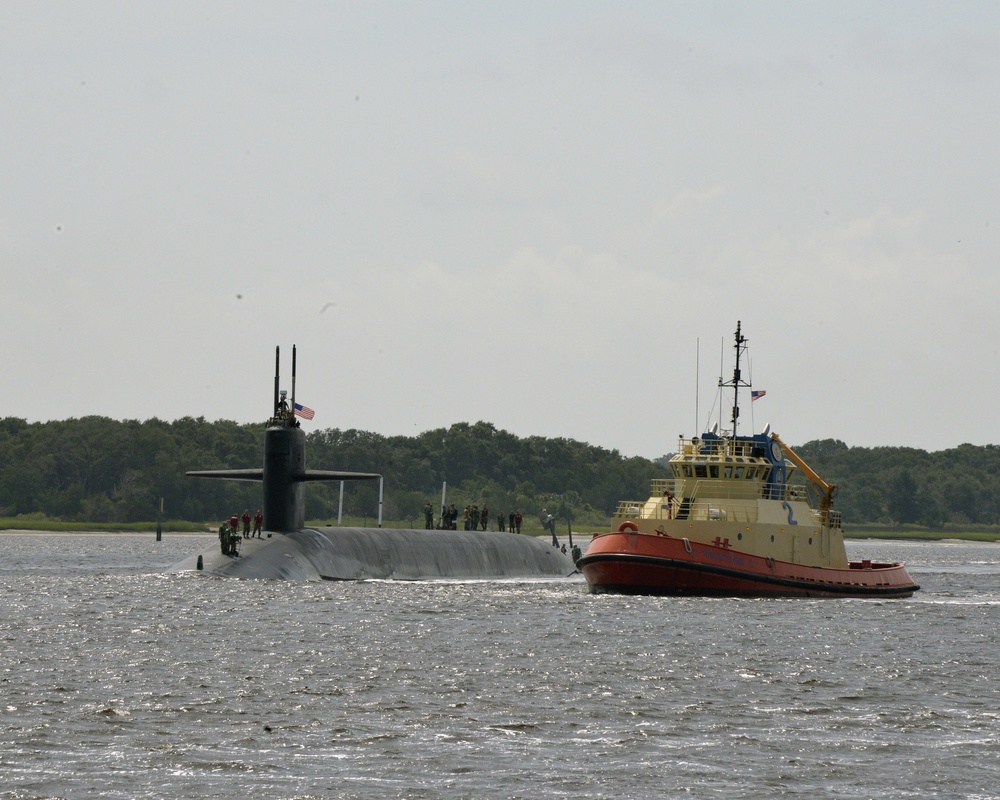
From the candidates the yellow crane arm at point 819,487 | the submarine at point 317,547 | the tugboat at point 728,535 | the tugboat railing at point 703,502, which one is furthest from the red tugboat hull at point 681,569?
the submarine at point 317,547

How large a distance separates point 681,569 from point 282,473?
43.6 ft

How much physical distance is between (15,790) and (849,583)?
121 ft

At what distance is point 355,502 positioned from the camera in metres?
143

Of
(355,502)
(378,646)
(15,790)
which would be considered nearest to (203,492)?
(355,502)

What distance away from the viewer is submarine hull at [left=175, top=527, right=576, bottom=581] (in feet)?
158

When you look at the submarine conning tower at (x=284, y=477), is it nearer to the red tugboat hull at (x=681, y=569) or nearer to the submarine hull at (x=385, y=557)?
the submarine hull at (x=385, y=557)

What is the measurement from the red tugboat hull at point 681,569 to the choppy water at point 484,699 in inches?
46.3

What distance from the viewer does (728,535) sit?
4544cm

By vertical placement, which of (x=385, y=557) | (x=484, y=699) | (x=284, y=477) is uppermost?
(x=284, y=477)

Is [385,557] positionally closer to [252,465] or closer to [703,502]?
[703,502]

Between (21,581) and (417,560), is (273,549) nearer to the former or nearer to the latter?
(417,560)

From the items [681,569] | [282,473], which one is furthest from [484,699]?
[282,473]

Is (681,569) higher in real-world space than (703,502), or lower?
lower

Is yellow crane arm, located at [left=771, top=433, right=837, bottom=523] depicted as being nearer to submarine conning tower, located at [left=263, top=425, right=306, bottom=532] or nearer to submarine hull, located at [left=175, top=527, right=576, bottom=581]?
submarine hull, located at [left=175, top=527, right=576, bottom=581]
